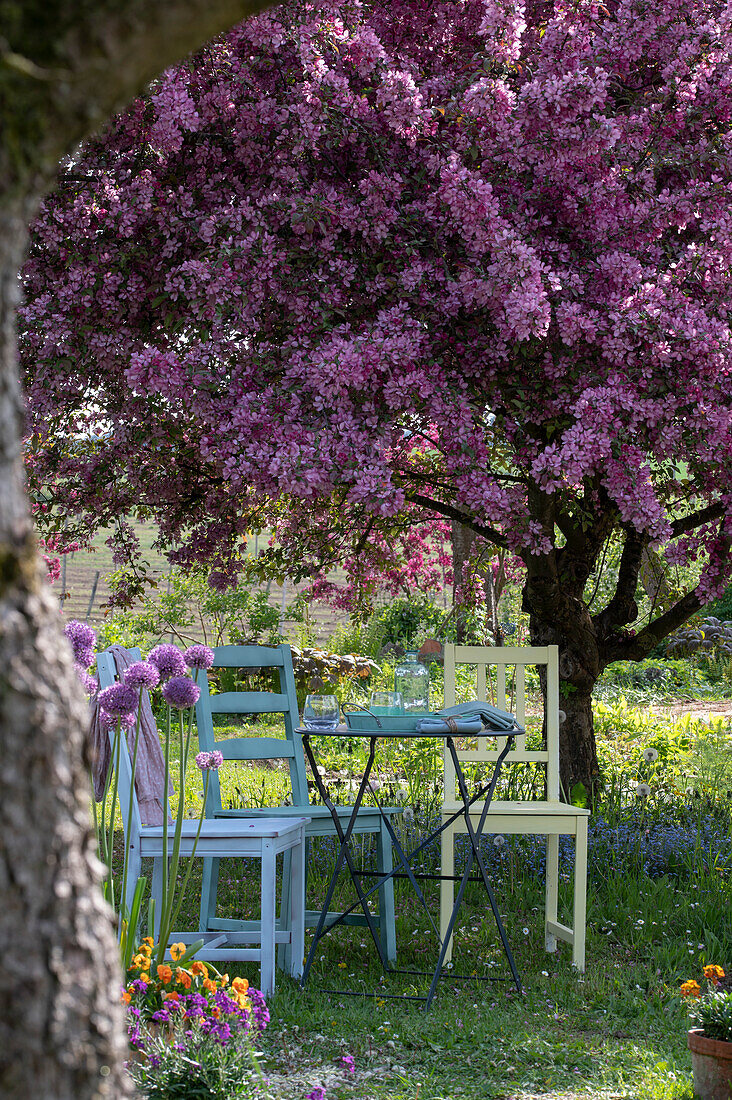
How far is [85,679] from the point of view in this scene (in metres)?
2.53

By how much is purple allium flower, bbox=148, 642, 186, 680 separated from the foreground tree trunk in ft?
5.45

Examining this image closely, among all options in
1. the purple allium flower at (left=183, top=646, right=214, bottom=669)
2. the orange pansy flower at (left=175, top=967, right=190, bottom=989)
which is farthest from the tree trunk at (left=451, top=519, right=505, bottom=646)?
the orange pansy flower at (left=175, top=967, right=190, bottom=989)

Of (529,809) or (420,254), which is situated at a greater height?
(420,254)

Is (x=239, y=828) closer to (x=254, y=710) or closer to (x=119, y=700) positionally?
(x=254, y=710)

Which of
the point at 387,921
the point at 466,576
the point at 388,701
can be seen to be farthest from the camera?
the point at 466,576

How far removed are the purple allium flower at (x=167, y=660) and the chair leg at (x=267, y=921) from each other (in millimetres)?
845

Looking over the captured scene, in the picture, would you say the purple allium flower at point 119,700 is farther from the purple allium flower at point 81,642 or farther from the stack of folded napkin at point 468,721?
the stack of folded napkin at point 468,721

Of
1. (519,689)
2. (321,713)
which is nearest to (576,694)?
(519,689)

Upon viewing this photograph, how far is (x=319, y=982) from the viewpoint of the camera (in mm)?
3443

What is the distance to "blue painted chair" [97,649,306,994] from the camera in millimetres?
3184

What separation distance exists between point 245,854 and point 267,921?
0.21m

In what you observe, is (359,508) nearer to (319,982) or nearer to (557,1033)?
(319,982)

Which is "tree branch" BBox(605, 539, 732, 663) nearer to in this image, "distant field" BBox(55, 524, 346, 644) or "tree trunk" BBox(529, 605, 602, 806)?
"tree trunk" BBox(529, 605, 602, 806)

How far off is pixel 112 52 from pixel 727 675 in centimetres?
983
